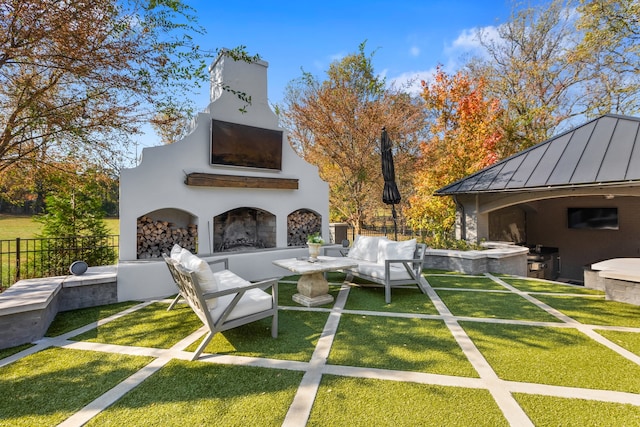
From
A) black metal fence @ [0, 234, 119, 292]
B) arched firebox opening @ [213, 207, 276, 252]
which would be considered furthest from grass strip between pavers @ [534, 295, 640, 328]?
black metal fence @ [0, 234, 119, 292]

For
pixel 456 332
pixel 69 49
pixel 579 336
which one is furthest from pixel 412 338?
pixel 69 49

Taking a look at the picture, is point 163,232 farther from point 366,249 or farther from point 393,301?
point 393,301

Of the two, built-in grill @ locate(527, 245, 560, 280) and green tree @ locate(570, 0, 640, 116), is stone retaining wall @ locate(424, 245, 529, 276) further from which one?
green tree @ locate(570, 0, 640, 116)

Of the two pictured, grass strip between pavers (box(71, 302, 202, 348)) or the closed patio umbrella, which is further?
the closed patio umbrella

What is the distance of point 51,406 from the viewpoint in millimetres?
2320

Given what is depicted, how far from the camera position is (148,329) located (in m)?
3.82

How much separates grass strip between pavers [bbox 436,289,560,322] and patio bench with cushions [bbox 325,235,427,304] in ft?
1.92

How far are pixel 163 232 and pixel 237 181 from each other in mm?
1858

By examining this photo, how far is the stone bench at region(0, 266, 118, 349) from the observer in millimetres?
3355

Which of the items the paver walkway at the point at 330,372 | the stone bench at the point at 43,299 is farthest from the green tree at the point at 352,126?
the paver walkway at the point at 330,372

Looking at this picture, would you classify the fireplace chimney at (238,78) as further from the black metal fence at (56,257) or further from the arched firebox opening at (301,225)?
the black metal fence at (56,257)

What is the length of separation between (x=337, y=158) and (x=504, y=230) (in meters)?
6.72

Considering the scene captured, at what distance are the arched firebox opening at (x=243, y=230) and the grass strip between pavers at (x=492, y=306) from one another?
4.18 meters

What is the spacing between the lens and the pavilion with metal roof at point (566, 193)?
610cm
